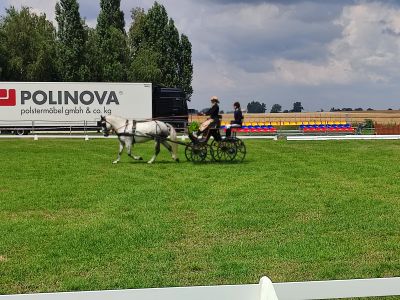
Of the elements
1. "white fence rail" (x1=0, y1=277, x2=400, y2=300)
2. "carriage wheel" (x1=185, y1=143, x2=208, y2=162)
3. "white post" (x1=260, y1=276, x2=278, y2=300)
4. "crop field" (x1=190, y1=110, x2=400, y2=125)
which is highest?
"crop field" (x1=190, y1=110, x2=400, y2=125)

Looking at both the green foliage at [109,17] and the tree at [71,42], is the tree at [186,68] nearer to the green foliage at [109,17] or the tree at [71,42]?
the green foliage at [109,17]

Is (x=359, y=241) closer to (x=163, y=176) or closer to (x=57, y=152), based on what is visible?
(x=163, y=176)

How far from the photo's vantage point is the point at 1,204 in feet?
29.3

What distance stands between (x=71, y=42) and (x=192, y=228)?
44.7m

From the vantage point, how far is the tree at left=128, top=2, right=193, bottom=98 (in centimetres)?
5447

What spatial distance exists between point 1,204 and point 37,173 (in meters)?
4.83

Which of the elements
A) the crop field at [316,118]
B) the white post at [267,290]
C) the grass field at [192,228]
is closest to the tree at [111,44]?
the crop field at [316,118]

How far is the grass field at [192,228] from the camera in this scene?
5.13 meters

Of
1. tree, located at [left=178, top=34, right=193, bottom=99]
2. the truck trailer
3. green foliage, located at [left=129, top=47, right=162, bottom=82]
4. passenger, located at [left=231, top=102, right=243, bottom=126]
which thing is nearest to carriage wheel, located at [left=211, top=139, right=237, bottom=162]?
passenger, located at [left=231, top=102, right=243, bottom=126]

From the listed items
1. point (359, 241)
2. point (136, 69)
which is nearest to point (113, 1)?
point (136, 69)

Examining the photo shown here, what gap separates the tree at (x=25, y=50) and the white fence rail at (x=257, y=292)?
4787 cm

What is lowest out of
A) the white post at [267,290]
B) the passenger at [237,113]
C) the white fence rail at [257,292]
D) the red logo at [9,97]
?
the white fence rail at [257,292]

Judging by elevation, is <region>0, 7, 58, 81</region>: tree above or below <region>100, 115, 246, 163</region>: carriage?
above

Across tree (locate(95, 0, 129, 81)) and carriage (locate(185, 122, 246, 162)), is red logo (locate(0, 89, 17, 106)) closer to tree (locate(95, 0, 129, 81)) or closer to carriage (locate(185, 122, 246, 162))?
tree (locate(95, 0, 129, 81))
